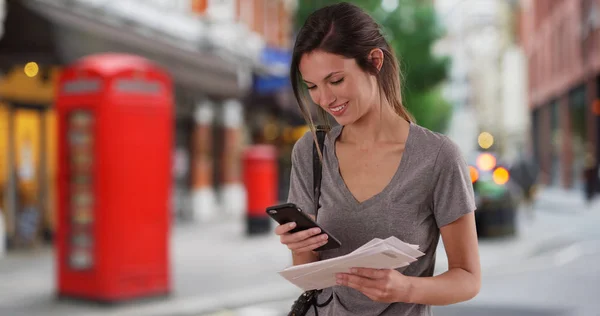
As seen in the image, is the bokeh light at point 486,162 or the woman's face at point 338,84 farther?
the bokeh light at point 486,162

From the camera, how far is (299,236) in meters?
2.16

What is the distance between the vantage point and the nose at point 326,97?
2.18 metres

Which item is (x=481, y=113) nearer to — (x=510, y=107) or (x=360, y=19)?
(x=510, y=107)

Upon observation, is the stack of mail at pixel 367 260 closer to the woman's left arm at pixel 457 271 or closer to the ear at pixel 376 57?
the woman's left arm at pixel 457 271

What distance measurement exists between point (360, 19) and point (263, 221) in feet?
47.3

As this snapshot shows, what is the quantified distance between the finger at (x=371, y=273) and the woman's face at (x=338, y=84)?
16.4 inches

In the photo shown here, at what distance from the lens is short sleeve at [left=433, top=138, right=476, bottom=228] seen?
2119mm

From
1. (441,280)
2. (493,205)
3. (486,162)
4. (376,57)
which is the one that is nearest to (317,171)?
(376,57)

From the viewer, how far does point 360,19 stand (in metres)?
2.19

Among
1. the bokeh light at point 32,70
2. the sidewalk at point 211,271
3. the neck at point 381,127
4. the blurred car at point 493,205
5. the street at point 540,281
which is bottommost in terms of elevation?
the street at point 540,281

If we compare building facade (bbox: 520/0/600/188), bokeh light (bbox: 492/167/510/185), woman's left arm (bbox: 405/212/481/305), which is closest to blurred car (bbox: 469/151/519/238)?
bokeh light (bbox: 492/167/510/185)

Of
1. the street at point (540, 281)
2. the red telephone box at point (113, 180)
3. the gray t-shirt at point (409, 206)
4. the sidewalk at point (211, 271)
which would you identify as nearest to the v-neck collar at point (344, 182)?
the gray t-shirt at point (409, 206)

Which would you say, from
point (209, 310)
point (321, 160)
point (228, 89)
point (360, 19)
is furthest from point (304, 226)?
point (228, 89)

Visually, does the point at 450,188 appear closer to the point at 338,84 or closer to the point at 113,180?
the point at 338,84
